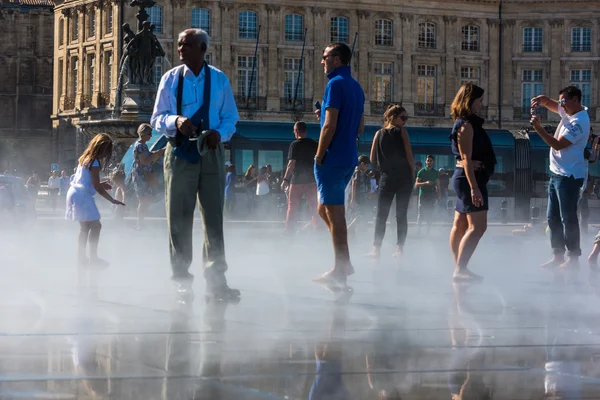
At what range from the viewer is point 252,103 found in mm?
70000

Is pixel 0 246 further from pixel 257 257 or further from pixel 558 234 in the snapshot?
pixel 558 234

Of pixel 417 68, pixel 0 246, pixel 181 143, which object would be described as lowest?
pixel 0 246

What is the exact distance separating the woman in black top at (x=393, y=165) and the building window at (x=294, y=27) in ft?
193

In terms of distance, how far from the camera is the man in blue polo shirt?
912 centimetres

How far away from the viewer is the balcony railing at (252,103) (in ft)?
229

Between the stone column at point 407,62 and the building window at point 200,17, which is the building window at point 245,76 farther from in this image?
the stone column at point 407,62

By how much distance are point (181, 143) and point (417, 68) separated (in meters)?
66.1

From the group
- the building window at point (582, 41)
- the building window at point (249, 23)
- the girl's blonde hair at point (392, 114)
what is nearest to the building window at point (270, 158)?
the girl's blonde hair at point (392, 114)

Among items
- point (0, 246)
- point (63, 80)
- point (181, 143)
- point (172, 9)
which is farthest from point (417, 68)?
point (181, 143)

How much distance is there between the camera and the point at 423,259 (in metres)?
12.8

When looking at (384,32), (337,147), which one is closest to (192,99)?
(337,147)

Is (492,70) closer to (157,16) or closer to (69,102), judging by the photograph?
(157,16)

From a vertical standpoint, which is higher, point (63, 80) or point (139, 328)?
point (63, 80)

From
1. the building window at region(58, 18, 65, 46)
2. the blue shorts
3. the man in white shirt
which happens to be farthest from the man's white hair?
the building window at region(58, 18, 65, 46)
